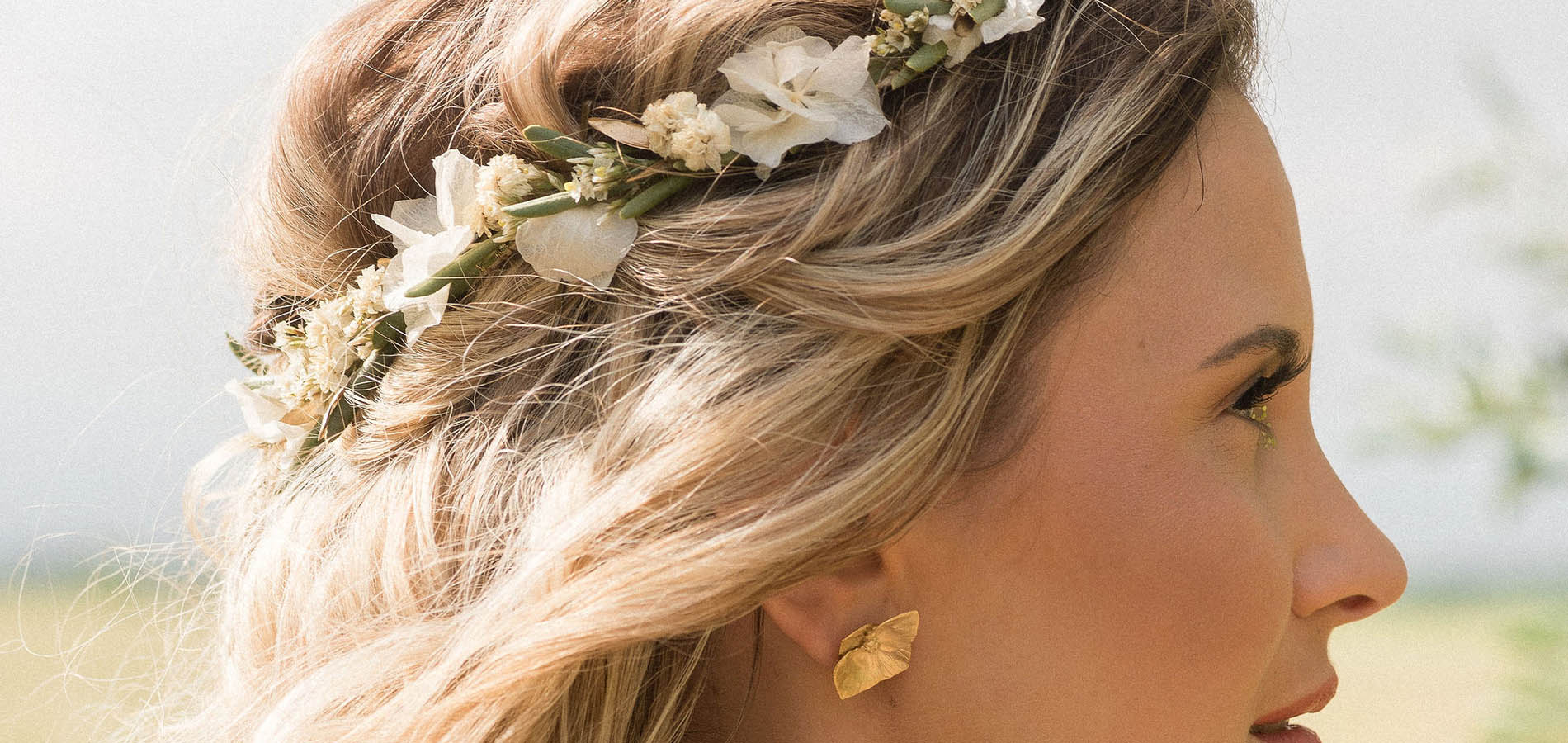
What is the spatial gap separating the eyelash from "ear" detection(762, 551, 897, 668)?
0.39 m

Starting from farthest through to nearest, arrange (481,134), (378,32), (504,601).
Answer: (378,32), (481,134), (504,601)

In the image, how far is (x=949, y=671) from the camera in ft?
4.01

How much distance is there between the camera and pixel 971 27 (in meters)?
1.24

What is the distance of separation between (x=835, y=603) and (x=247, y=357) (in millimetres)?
790

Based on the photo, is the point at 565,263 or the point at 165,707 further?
the point at 165,707

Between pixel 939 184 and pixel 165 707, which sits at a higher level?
pixel 939 184

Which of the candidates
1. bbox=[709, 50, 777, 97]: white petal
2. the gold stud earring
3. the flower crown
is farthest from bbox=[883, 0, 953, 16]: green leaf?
the gold stud earring

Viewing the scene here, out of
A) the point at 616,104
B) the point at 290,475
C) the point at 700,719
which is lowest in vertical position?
the point at 700,719

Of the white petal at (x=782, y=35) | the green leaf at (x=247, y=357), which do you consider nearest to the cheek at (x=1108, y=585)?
the white petal at (x=782, y=35)

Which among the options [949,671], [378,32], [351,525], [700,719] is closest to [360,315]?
[351,525]

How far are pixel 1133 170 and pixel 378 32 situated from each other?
812 millimetres

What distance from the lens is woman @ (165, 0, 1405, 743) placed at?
1162mm

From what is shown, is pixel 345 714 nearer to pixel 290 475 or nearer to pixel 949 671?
pixel 290 475

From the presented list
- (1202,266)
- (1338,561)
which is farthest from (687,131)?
(1338,561)
